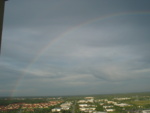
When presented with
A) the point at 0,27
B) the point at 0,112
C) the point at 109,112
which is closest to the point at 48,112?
the point at 0,112

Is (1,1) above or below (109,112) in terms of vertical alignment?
above

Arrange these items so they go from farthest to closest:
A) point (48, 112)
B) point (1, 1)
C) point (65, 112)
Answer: point (48, 112) → point (65, 112) → point (1, 1)

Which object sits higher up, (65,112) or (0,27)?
(0,27)

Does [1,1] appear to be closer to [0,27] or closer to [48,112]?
[0,27]

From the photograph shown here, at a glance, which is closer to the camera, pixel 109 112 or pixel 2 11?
pixel 2 11

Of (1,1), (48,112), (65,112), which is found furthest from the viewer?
(48,112)

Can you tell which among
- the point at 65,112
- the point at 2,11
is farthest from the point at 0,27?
the point at 65,112

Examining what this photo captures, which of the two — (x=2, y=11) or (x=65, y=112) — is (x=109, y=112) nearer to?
(x=65, y=112)

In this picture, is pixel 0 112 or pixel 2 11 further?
pixel 0 112
